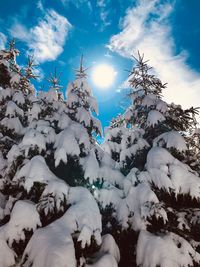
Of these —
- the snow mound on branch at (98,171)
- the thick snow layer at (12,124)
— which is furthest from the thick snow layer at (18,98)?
the snow mound on branch at (98,171)

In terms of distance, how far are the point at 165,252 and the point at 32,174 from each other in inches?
149

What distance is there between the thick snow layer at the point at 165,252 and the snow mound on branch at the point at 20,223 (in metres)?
2.68

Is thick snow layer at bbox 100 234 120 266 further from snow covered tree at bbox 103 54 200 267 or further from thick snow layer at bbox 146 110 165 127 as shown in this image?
thick snow layer at bbox 146 110 165 127

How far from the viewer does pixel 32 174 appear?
23.4ft

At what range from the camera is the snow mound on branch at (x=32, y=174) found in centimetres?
712

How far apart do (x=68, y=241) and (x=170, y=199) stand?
12.2ft

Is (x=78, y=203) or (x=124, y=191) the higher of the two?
(x=124, y=191)

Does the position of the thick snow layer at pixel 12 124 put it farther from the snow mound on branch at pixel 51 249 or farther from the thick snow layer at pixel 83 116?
the snow mound on branch at pixel 51 249

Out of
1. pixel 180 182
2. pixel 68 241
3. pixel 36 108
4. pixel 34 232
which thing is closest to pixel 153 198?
pixel 180 182

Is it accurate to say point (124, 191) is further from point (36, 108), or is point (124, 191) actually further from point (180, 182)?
point (36, 108)

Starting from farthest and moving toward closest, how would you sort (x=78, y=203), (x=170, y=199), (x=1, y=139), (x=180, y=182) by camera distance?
1. (x=1, y=139)
2. (x=170, y=199)
3. (x=180, y=182)
4. (x=78, y=203)

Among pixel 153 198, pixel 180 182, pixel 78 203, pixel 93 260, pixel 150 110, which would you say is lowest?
pixel 93 260

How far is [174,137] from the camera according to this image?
8484mm

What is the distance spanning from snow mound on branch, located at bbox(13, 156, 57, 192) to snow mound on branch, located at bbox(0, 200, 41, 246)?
2.28 ft
